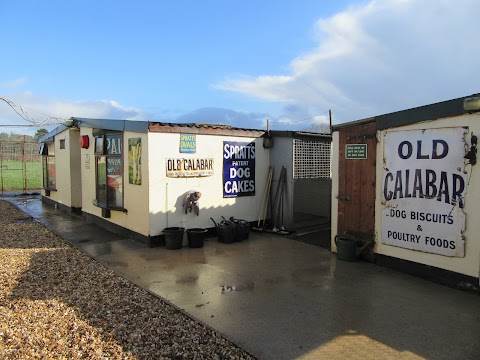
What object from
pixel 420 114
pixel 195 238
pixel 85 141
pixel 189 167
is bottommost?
pixel 195 238

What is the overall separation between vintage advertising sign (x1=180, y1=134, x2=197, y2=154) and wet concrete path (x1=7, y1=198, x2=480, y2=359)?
214 centimetres

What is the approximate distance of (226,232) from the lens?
25.8ft

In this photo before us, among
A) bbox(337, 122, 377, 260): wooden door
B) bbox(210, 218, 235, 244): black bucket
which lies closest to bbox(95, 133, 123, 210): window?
bbox(210, 218, 235, 244): black bucket

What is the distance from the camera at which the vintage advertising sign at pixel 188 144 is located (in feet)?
25.7

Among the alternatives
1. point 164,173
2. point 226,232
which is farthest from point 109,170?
point 226,232

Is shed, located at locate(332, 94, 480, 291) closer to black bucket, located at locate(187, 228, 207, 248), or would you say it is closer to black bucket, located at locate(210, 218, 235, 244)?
black bucket, located at locate(210, 218, 235, 244)

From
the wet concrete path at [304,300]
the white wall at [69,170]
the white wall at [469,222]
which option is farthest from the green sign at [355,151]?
the white wall at [69,170]

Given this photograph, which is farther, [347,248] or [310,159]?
[310,159]

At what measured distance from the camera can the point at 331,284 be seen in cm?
538

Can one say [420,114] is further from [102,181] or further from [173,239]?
[102,181]

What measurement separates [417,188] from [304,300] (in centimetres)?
265

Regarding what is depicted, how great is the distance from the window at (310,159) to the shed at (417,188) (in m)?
2.28

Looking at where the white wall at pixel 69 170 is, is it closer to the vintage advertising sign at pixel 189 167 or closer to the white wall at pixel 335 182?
the vintage advertising sign at pixel 189 167

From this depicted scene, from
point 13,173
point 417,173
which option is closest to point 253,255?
point 417,173
